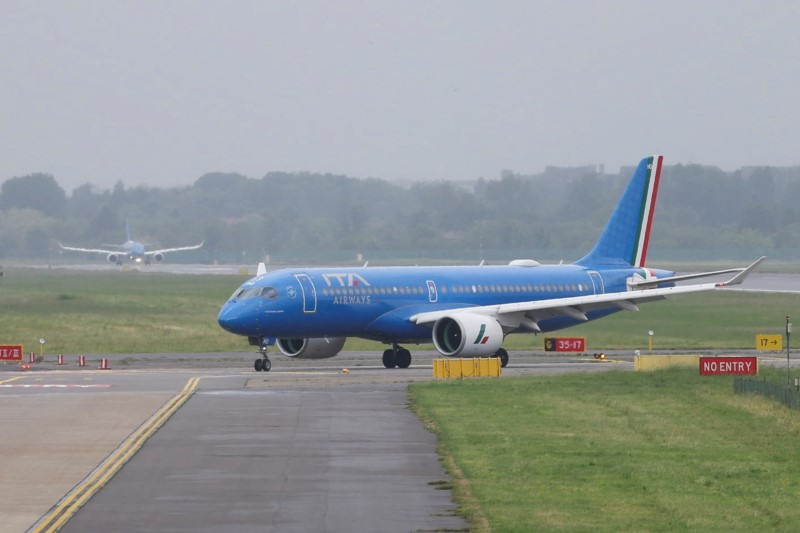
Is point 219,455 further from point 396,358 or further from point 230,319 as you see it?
point 396,358

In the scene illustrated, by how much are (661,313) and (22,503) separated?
54295 millimetres

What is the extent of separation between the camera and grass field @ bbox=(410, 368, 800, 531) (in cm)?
2036

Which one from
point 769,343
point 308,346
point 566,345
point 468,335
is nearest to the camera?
point 468,335

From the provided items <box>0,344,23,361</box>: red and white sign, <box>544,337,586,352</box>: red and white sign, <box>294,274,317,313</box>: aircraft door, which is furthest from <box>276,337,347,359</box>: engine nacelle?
<box>0,344,23,361</box>: red and white sign

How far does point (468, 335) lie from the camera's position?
165 ft

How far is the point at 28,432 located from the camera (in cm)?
3144

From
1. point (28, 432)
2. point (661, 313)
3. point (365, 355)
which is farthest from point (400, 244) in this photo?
point (28, 432)

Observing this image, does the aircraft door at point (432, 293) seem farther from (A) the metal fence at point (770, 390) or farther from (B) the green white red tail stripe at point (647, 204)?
(A) the metal fence at point (770, 390)

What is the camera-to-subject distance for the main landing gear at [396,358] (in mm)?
52625

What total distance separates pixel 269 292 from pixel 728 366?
51.8 ft

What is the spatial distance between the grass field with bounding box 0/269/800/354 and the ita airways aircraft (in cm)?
615

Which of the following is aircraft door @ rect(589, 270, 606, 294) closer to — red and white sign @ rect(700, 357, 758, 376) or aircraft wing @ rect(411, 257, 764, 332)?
aircraft wing @ rect(411, 257, 764, 332)

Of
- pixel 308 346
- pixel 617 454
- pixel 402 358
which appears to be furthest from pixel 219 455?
pixel 308 346

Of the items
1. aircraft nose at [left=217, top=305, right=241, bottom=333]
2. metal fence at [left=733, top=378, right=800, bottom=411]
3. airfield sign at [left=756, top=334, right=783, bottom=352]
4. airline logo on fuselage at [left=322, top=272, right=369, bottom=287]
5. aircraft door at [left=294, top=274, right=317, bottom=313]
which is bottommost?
metal fence at [left=733, top=378, right=800, bottom=411]
